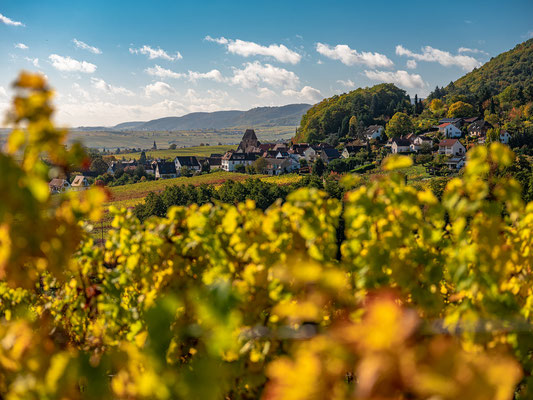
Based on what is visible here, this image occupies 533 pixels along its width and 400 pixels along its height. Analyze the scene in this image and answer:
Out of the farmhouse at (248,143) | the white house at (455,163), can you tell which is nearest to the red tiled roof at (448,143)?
the white house at (455,163)

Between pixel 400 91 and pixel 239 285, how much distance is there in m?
126

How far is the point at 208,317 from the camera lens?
1644mm

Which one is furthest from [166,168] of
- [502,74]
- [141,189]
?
[502,74]

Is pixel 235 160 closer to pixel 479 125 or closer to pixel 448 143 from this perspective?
pixel 448 143

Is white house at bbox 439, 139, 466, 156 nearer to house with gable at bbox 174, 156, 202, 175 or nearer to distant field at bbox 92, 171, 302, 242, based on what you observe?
distant field at bbox 92, 171, 302, 242

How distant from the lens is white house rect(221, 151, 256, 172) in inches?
3223

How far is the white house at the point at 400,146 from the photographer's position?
71.9m

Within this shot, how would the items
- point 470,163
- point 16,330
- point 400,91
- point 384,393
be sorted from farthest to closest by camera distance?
point 400,91, point 470,163, point 16,330, point 384,393

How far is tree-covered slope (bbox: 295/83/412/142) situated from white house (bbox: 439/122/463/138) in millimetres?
20629

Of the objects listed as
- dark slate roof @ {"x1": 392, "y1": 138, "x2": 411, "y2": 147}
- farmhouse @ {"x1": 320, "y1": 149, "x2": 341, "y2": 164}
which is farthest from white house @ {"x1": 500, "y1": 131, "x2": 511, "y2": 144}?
farmhouse @ {"x1": 320, "y1": 149, "x2": 341, "y2": 164}

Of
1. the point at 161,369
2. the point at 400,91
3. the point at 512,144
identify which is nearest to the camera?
the point at 161,369

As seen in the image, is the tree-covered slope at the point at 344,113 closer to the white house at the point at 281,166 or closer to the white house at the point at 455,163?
the white house at the point at 281,166

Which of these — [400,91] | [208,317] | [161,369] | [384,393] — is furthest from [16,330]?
[400,91]

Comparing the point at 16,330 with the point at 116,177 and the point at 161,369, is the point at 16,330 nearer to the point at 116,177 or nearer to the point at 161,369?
the point at 161,369
